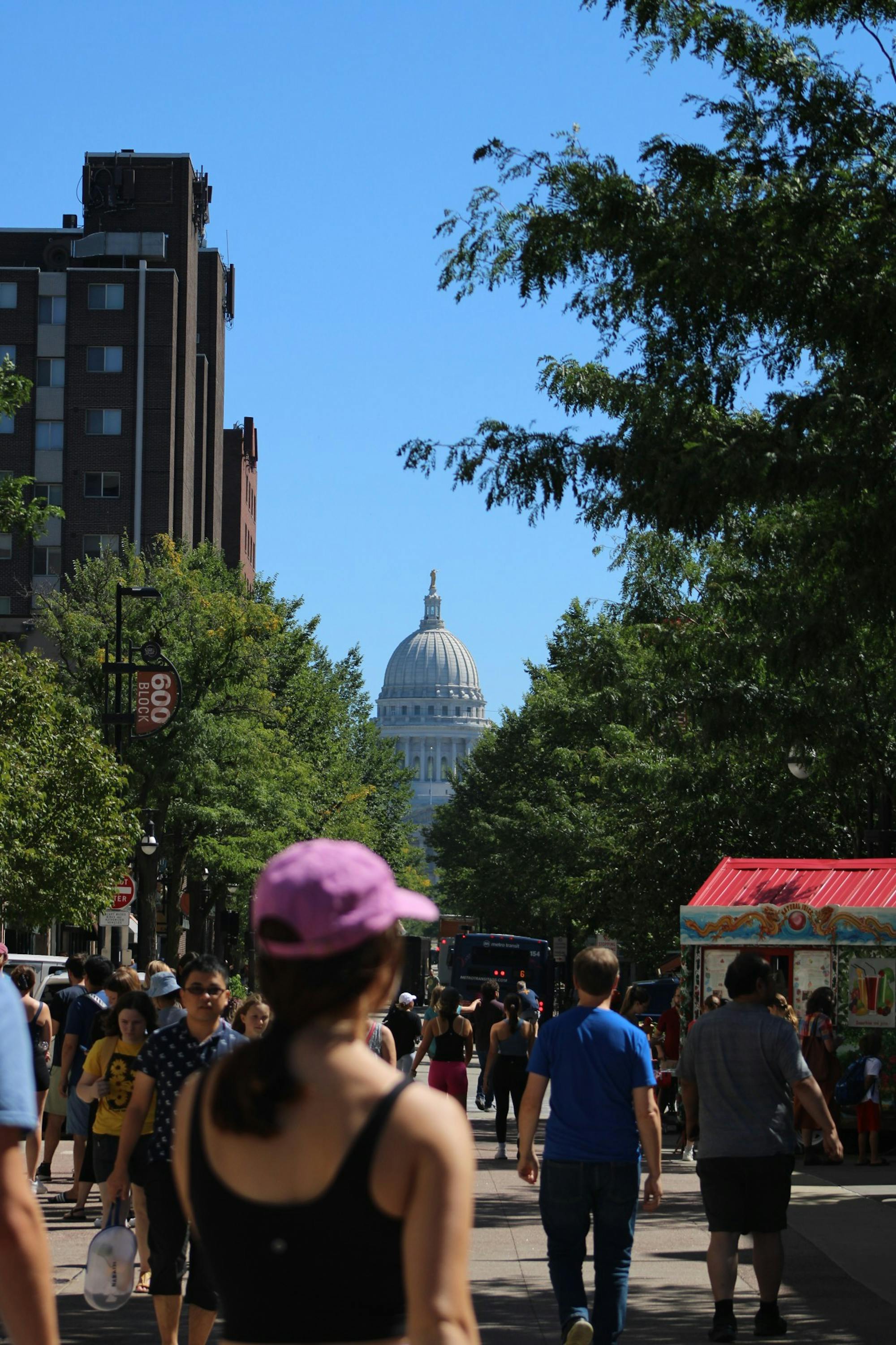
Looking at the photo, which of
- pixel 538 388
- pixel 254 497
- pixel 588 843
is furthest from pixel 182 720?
pixel 254 497

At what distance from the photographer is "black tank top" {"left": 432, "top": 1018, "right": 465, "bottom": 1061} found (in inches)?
707

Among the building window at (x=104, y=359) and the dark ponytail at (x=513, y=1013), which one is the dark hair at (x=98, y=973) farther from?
the building window at (x=104, y=359)

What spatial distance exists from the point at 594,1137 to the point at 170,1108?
1.73 m

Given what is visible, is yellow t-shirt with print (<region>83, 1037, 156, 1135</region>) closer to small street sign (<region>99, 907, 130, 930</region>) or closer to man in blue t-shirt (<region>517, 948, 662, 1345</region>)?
man in blue t-shirt (<region>517, 948, 662, 1345</region>)

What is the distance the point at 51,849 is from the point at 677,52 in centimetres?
1837

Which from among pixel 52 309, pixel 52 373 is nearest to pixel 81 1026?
pixel 52 373

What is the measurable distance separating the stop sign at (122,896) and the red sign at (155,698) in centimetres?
377

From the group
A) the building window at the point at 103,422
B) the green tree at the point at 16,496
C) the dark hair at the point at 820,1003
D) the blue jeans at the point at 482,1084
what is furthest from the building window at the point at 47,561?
the dark hair at the point at 820,1003

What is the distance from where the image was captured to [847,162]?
39.8ft

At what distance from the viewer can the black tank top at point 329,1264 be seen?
2648 mm

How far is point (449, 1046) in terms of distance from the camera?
710 inches

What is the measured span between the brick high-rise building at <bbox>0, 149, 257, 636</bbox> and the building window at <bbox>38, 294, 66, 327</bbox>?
0.03m

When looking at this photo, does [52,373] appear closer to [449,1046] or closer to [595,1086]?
[449,1046]

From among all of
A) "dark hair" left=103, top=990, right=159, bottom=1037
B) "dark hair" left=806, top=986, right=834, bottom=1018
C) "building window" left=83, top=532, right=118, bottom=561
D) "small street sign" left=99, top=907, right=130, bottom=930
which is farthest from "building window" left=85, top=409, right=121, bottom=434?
"dark hair" left=103, top=990, right=159, bottom=1037
